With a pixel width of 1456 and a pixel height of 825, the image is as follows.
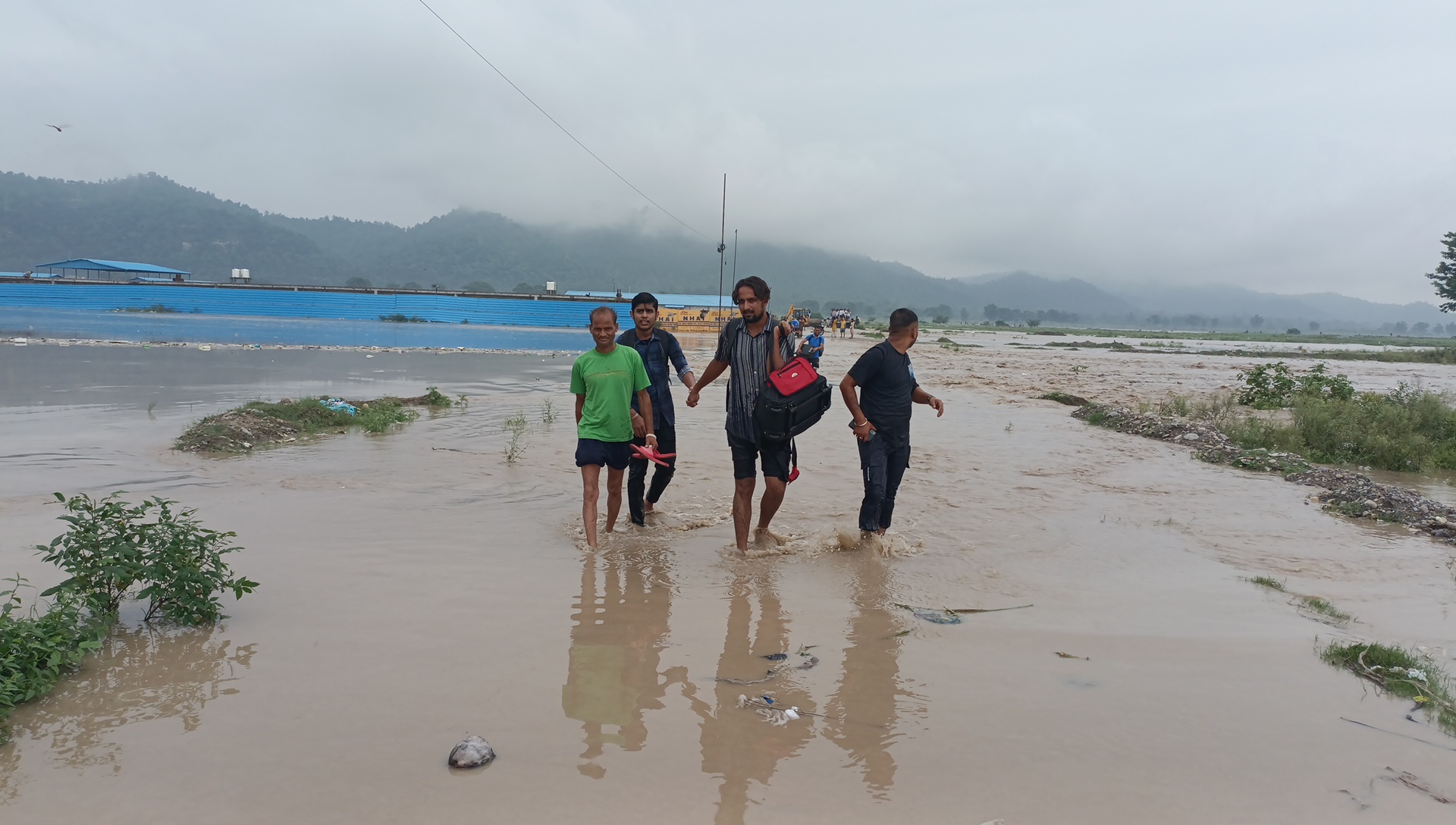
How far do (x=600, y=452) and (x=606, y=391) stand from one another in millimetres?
441

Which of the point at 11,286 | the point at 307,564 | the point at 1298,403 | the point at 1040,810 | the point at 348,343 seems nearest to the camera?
the point at 1040,810

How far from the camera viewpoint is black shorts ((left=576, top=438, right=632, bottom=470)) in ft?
19.7

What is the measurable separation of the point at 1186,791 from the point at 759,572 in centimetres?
298

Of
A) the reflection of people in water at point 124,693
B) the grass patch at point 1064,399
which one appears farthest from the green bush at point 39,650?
the grass patch at point 1064,399

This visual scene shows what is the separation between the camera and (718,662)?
404 centimetres

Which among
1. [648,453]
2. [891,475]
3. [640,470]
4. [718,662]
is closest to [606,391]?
[648,453]

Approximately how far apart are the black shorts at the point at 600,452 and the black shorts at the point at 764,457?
33.0 inches

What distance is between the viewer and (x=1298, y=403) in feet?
41.6

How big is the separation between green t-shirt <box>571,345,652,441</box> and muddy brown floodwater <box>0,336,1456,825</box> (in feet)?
2.83

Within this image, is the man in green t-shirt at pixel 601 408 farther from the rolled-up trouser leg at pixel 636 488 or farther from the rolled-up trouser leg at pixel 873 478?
the rolled-up trouser leg at pixel 873 478

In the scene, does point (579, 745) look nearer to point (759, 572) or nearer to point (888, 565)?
point (759, 572)

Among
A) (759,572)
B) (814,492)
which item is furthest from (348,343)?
(759,572)

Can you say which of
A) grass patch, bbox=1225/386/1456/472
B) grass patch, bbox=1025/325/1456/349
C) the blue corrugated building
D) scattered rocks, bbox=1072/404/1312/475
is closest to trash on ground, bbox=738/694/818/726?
scattered rocks, bbox=1072/404/1312/475

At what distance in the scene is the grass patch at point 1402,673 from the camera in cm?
363
